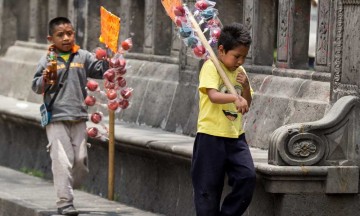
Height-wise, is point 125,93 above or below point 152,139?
above

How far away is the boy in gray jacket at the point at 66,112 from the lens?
11906 mm

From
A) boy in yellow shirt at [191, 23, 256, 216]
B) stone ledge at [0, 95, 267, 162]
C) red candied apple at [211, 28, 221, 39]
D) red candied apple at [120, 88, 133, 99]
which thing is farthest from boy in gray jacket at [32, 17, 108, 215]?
boy in yellow shirt at [191, 23, 256, 216]

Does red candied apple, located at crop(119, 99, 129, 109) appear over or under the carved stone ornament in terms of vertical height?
over

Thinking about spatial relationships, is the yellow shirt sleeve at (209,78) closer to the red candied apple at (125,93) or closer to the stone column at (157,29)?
the red candied apple at (125,93)

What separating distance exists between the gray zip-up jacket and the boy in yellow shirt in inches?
81.7

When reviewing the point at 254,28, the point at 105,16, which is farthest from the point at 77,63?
the point at 254,28

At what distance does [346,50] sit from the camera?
1058 centimetres

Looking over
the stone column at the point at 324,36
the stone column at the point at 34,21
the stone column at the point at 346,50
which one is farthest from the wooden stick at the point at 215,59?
the stone column at the point at 34,21

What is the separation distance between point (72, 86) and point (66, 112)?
0.68 feet

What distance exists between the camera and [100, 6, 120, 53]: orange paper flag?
1211 cm

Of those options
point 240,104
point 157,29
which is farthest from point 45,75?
point 157,29

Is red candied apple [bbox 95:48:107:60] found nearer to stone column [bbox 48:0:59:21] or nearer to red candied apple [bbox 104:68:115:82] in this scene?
red candied apple [bbox 104:68:115:82]

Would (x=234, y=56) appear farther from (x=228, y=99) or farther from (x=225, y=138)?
(x=225, y=138)

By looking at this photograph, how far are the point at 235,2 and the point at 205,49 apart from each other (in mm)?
2767
